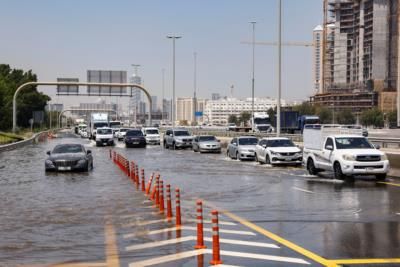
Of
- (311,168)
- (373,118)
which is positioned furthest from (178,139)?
(373,118)

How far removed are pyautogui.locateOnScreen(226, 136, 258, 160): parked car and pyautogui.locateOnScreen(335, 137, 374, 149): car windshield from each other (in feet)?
43.3

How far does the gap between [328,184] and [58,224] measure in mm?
11817

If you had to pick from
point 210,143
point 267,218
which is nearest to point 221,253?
point 267,218

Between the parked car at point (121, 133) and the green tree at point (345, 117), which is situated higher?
the green tree at point (345, 117)

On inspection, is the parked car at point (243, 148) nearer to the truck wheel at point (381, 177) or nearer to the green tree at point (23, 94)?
the truck wheel at point (381, 177)

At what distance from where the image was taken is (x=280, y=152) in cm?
3178

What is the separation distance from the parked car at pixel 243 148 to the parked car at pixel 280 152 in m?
3.63

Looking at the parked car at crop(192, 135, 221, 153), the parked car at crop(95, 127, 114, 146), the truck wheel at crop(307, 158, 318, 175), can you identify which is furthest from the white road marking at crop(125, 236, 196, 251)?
the parked car at crop(95, 127, 114, 146)

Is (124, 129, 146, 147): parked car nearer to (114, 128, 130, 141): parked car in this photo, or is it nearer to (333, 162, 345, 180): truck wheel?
(114, 128, 130, 141): parked car

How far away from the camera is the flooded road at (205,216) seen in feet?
31.6

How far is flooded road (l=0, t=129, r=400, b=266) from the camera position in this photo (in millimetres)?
9617

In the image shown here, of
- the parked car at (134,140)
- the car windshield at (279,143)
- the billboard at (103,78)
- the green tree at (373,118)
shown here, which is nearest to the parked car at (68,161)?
the car windshield at (279,143)

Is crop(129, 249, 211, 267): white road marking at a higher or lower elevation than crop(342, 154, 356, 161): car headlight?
lower

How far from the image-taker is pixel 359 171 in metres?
22.4
